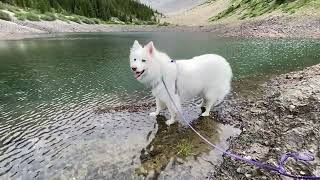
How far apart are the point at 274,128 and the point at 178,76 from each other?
342 centimetres

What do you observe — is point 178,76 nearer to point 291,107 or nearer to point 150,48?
point 150,48

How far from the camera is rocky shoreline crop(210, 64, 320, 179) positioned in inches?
312

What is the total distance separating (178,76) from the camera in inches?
412

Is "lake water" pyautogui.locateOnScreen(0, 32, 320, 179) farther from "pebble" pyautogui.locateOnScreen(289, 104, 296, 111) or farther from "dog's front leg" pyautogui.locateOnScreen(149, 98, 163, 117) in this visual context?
"pebble" pyautogui.locateOnScreen(289, 104, 296, 111)

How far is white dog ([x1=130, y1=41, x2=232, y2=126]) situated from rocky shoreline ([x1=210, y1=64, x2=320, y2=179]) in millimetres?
1351

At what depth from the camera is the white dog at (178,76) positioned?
30.8 feet

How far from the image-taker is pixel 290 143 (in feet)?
29.4

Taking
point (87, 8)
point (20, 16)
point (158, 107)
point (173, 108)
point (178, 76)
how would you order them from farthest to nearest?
point (87, 8), point (20, 16), point (158, 107), point (173, 108), point (178, 76)

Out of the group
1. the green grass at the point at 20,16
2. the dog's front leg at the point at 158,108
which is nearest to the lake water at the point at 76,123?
the dog's front leg at the point at 158,108

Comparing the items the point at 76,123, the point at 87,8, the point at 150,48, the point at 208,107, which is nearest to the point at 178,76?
the point at 150,48

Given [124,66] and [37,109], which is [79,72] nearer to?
[124,66]

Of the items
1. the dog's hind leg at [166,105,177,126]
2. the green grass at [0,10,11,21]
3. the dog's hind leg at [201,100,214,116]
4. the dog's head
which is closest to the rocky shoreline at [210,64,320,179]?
the dog's hind leg at [201,100,214,116]

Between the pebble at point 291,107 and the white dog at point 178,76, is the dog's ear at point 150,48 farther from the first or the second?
the pebble at point 291,107

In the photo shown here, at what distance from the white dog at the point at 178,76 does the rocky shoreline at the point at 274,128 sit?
135cm
